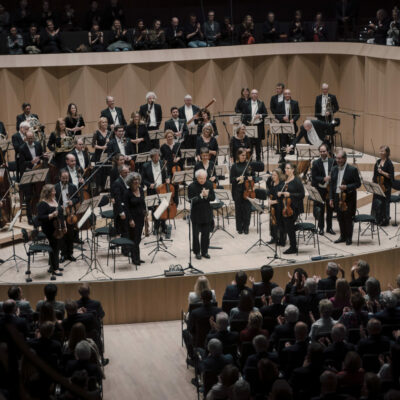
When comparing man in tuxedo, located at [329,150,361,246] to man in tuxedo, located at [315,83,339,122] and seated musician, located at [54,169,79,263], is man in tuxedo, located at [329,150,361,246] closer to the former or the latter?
seated musician, located at [54,169,79,263]

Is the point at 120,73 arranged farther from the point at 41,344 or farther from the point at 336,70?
the point at 41,344

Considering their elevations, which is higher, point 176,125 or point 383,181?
point 176,125

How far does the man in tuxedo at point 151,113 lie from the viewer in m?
16.2

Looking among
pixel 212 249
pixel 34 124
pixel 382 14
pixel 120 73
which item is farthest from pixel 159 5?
pixel 212 249

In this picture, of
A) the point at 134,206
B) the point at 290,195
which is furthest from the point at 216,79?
the point at 134,206

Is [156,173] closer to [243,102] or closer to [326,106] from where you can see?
[243,102]

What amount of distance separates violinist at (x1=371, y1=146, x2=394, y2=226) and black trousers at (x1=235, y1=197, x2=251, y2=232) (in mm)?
2193

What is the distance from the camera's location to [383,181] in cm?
1346

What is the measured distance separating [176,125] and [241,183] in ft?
9.27

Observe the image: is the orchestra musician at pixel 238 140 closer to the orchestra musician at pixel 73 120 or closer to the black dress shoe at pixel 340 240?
the black dress shoe at pixel 340 240

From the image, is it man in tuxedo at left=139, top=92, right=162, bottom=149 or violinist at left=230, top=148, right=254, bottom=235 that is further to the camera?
man in tuxedo at left=139, top=92, right=162, bottom=149

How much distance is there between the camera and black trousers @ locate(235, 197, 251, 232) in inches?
526

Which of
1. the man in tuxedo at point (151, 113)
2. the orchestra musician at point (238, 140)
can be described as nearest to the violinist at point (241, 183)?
the orchestra musician at point (238, 140)

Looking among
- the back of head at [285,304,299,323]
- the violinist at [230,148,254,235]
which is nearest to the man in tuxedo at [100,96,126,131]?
the violinist at [230,148,254,235]
